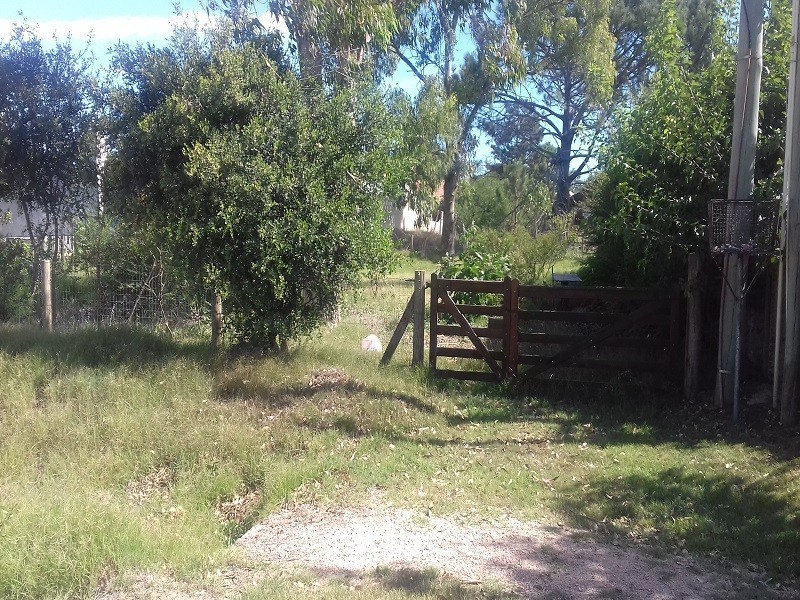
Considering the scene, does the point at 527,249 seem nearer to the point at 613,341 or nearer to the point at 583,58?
the point at 613,341

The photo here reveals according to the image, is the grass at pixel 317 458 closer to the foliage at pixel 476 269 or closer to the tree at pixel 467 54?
the foliage at pixel 476 269

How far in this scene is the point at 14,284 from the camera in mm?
13430

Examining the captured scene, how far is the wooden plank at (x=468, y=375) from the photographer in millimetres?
10938

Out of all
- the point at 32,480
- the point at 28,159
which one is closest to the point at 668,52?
the point at 32,480

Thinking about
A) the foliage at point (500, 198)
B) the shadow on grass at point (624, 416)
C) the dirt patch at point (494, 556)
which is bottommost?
the dirt patch at point (494, 556)

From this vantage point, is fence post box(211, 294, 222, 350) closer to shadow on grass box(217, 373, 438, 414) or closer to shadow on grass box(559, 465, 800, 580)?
shadow on grass box(217, 373, 438, 414)

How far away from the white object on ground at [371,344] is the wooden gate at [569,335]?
138 centimetres

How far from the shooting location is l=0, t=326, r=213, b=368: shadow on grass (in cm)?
1028

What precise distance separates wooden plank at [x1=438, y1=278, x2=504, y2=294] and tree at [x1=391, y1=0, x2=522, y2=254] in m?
15.3

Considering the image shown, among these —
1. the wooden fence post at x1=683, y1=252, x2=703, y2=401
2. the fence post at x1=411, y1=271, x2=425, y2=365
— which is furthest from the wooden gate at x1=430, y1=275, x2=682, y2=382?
the wooden fence post at x1=683, y1=252, x2=703, y2=401

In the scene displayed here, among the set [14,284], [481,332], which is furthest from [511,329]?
[14,284]

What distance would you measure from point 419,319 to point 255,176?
3271 mm

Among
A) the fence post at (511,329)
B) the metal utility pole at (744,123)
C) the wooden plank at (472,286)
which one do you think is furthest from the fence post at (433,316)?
the metal utility pole at (744,123)

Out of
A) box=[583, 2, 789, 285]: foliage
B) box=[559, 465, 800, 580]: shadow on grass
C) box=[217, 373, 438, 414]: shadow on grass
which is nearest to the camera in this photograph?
box=[559, 465, 800, 580]: shadow on grass
